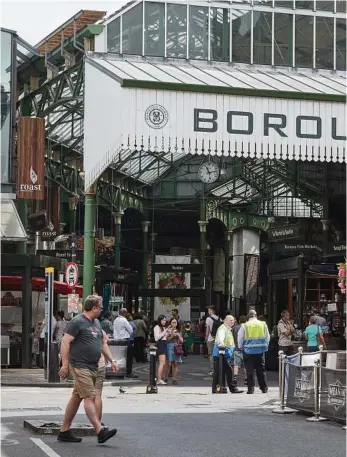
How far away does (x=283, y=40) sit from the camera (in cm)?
3312

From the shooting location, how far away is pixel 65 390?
85.5 ft

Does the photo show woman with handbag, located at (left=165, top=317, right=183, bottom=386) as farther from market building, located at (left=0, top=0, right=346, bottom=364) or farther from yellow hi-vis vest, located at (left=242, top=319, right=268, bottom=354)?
market building, located at (left=0, top=0, right=346, bottom=364)

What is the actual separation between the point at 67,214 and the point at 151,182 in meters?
5.83

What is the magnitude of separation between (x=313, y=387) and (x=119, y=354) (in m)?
11.1

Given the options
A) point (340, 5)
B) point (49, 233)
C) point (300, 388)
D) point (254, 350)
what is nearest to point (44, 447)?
point (300, 388)

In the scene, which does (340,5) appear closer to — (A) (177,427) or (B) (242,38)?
(B) (242,38)

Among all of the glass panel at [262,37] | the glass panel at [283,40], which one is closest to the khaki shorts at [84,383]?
the glass panel at [262,37]

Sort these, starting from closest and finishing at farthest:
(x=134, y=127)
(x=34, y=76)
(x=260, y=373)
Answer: (x=260, y=373) < (x=134, y=127) < (x=34, y=76)

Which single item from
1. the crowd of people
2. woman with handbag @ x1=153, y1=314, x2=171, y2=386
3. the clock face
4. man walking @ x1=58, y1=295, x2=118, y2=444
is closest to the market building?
the crowd of people

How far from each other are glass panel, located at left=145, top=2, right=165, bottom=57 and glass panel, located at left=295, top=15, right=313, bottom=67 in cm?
392

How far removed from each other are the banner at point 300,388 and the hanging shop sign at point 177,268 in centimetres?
3150

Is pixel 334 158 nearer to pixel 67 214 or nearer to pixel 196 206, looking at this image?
pixel 67 214

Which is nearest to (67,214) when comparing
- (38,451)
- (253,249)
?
(253,249)

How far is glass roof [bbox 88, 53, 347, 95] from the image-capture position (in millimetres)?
30094
